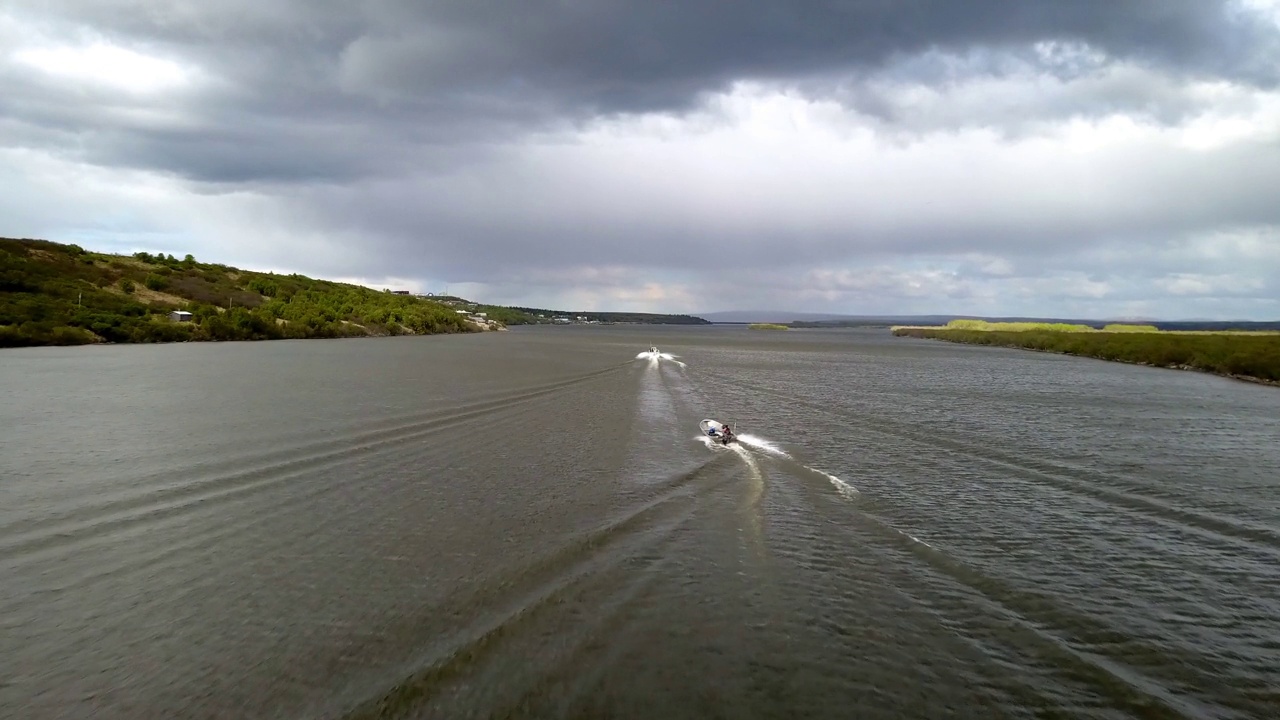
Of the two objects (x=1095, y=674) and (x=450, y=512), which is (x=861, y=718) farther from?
(x=450, y=512)

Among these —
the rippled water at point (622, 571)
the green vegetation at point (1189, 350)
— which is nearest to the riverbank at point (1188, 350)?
the green vegetation at point (1189, 350)

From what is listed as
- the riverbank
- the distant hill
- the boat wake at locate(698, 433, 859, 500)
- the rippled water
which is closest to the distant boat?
the boat wake at locate(698, 433, 859, 500)

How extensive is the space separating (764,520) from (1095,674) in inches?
198

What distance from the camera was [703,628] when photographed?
6.64 metres

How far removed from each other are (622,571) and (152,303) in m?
85.7

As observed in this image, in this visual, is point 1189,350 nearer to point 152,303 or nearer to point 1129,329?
point 1129,329

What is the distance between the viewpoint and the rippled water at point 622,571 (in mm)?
5555

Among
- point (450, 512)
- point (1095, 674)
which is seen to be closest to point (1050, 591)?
point (1095, 674)

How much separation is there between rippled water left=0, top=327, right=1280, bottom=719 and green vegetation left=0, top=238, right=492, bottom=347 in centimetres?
4978

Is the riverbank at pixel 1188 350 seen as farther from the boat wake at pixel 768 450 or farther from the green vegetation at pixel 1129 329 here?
the boat wake at pixel 768 450

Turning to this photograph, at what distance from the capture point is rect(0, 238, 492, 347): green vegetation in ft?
181

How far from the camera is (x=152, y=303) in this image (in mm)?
72500

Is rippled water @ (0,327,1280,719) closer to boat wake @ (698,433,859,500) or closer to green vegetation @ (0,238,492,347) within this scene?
boat wake @ (698,433,859,500)

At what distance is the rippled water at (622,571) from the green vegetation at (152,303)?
49782mm
